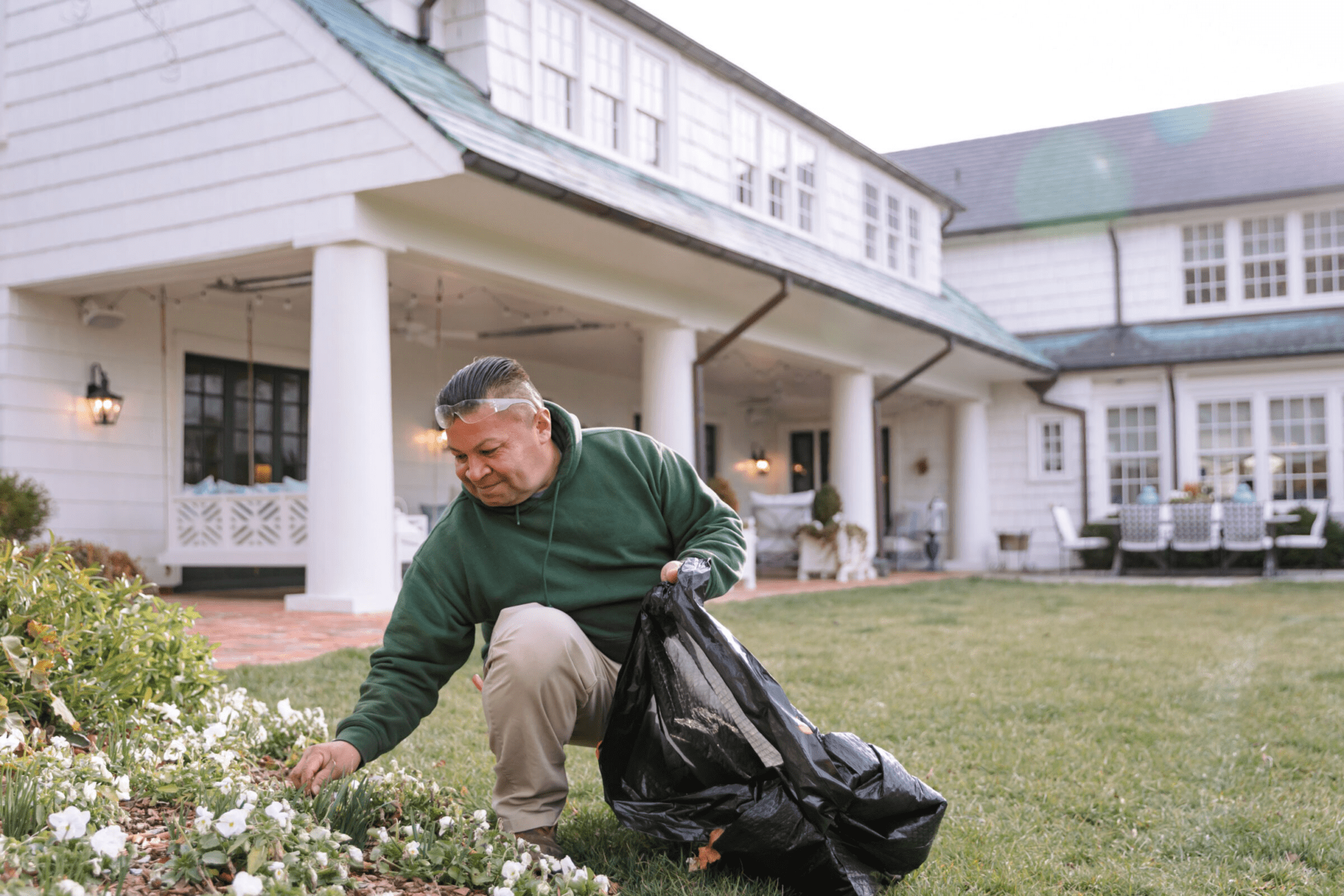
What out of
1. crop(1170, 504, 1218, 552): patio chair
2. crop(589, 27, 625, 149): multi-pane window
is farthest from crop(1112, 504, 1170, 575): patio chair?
crop(589, 27, 625, 149): multi-pane window

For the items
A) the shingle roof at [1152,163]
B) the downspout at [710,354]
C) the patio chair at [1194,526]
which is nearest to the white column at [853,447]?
the downspout at [710,354]

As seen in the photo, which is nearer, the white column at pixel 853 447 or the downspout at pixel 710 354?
the downspout at pixel 710 354

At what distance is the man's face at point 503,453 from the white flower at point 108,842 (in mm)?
917

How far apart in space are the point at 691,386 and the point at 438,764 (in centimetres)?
770

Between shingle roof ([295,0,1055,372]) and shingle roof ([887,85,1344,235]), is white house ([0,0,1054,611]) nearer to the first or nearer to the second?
shingle roof ([295,0,1055,372])

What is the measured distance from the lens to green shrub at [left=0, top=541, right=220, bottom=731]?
2.69m

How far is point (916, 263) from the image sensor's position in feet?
52.4

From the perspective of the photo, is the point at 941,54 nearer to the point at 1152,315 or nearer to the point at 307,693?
the point at 307,693

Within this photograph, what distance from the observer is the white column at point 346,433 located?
24.7 feet

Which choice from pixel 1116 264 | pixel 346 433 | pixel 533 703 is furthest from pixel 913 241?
pixel 533 703

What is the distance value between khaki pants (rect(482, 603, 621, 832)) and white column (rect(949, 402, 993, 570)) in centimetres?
1537

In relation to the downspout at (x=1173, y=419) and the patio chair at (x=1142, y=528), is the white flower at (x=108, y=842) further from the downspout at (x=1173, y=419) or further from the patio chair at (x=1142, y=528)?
the downspout at (x=1173, y=419)

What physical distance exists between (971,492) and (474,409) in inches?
611

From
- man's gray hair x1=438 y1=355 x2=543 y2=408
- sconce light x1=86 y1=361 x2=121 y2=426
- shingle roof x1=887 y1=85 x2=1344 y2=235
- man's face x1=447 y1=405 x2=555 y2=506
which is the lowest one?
man's face x1=447 y1=405 x2=555 y2=506
